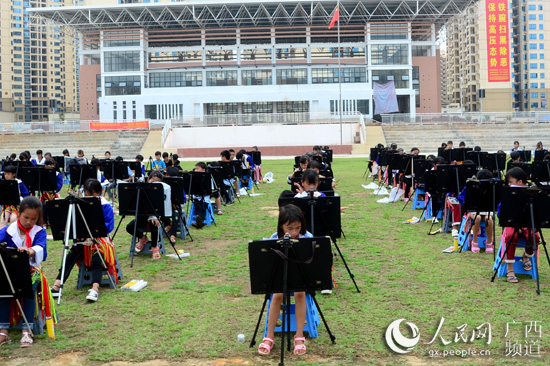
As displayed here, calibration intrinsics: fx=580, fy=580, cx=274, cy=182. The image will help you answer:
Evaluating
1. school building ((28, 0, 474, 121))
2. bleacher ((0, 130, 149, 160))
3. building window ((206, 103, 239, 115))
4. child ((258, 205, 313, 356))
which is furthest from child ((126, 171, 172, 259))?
building window ((206, 103, 239, 115))

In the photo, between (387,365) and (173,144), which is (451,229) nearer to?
(387,365)

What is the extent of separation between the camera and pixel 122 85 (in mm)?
78875

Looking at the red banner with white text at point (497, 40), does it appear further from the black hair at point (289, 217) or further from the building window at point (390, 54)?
the black hair at point (289, 217)

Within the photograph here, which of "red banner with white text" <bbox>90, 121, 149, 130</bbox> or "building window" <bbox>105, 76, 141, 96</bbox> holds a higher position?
"building window" <bbox>105, 76, 141, 96</bbox>

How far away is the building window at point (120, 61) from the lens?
79312mm

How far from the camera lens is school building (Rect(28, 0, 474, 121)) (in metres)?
77.1

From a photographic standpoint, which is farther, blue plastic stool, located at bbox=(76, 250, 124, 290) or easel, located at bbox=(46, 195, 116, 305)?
blue plastic stool, located at bbox=(76, 250, 124, 290)

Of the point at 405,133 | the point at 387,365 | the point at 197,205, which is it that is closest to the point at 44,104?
the point at 405,133

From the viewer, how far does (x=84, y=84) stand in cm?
8769

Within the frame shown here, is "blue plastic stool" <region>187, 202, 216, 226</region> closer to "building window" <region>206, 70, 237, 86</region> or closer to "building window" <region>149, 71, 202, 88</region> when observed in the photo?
"building window" <region>206, 70, 237, 86</region>

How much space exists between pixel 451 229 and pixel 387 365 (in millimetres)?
7524

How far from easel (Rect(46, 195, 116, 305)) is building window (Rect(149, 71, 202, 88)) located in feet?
244

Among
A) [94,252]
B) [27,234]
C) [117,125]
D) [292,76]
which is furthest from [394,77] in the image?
[27,234]

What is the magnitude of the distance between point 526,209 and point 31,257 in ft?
19.8
